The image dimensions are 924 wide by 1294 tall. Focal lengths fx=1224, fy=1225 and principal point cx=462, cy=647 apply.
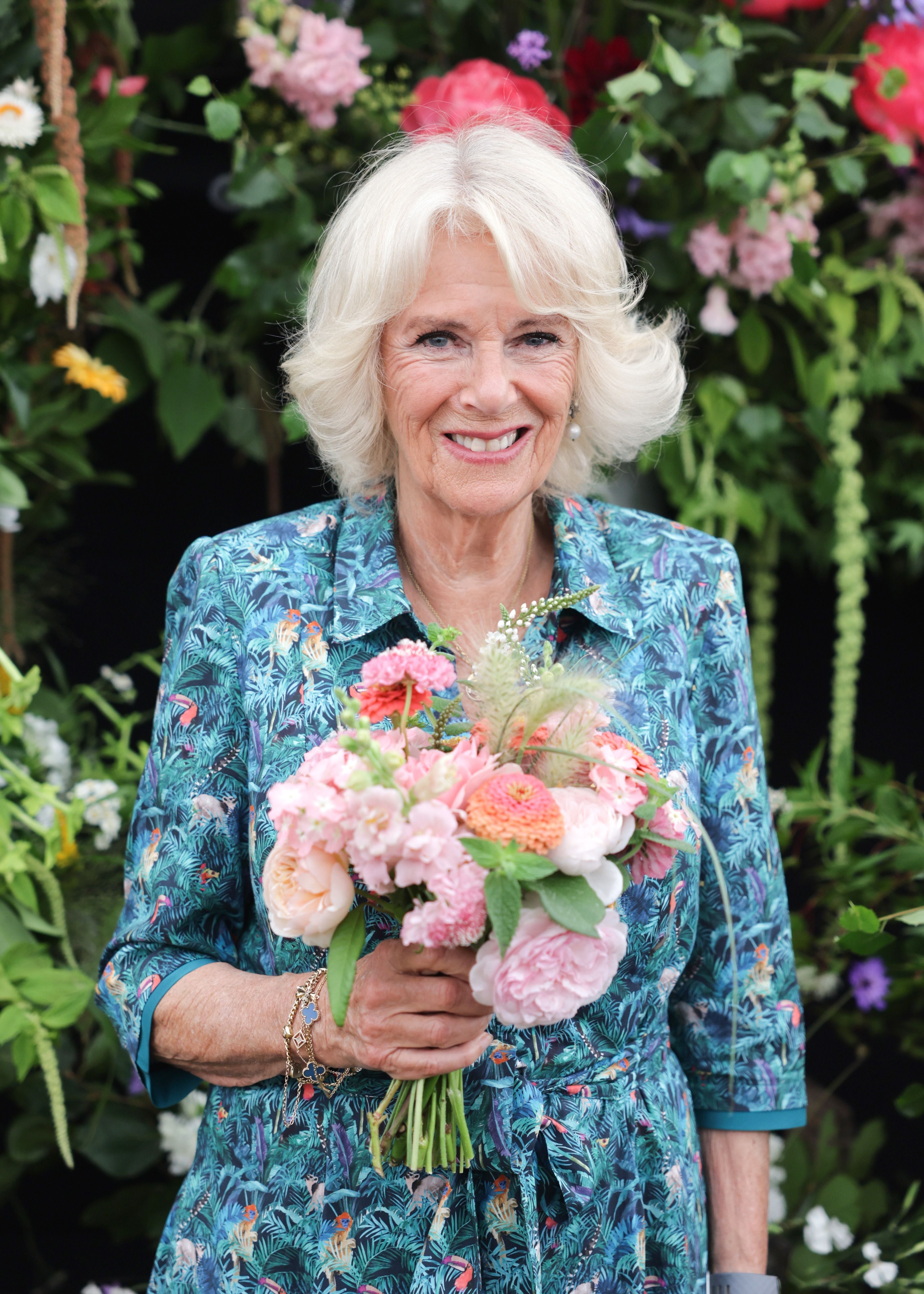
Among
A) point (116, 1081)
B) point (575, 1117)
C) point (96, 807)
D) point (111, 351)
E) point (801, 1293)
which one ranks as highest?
point (111, 351)

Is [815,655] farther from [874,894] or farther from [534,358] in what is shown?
[534,358]

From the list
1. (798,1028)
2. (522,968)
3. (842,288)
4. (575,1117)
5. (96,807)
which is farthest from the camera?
(842,288)

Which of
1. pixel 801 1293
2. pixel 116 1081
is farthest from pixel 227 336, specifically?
pixel 801 1293

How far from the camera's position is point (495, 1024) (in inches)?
47.6

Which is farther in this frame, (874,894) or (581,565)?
(874,894)

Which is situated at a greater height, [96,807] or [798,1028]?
[96,807]

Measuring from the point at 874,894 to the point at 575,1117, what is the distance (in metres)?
0.86

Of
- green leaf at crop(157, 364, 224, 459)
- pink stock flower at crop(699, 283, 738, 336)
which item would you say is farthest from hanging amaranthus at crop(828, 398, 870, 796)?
green leaf at crop(157, 364, 224, 459)

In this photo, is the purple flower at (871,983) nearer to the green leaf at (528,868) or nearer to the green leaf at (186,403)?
the green leaf at (528,868)

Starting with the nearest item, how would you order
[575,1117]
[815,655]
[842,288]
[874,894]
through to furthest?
[575,1117] < [874,894] < [842,288] < [815,655]

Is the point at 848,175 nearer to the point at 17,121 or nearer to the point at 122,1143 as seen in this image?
the point at 17,121

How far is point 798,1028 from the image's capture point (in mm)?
1389

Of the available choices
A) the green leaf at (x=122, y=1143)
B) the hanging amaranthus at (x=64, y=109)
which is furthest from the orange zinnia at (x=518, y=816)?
the green leaf at (x=122, y=1143)


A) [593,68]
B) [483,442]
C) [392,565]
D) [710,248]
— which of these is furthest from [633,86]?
[392,565]
